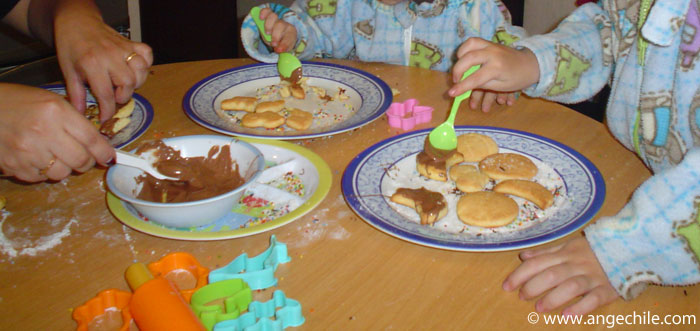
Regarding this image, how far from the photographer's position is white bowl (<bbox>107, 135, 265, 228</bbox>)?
31.8 inches

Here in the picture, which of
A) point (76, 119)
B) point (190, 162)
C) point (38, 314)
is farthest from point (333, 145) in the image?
point (38, 314)

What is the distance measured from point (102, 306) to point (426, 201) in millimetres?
479

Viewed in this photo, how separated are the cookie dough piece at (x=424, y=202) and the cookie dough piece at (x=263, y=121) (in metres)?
0.40

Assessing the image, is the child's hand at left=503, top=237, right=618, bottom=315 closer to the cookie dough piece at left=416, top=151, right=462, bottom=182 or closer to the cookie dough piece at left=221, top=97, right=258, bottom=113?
the cookie dough piece at left=416, top=151, right=462, bottom=182

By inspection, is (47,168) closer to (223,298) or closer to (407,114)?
(223,298)

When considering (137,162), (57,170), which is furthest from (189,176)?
(57,170)

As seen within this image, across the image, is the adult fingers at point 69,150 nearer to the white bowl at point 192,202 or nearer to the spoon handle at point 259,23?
the white bowl at point 192,202

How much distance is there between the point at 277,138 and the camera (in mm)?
1112

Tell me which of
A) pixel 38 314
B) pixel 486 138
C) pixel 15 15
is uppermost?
pixel 15 15

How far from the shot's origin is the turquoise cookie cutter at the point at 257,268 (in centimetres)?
72

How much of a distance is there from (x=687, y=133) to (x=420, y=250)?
1.93 ft

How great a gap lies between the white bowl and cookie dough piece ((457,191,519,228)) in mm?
327

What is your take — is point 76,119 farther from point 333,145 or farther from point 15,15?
point 15,15

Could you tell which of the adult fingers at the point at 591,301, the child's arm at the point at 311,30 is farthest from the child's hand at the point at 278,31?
the adult fingers at the point at 591,301
